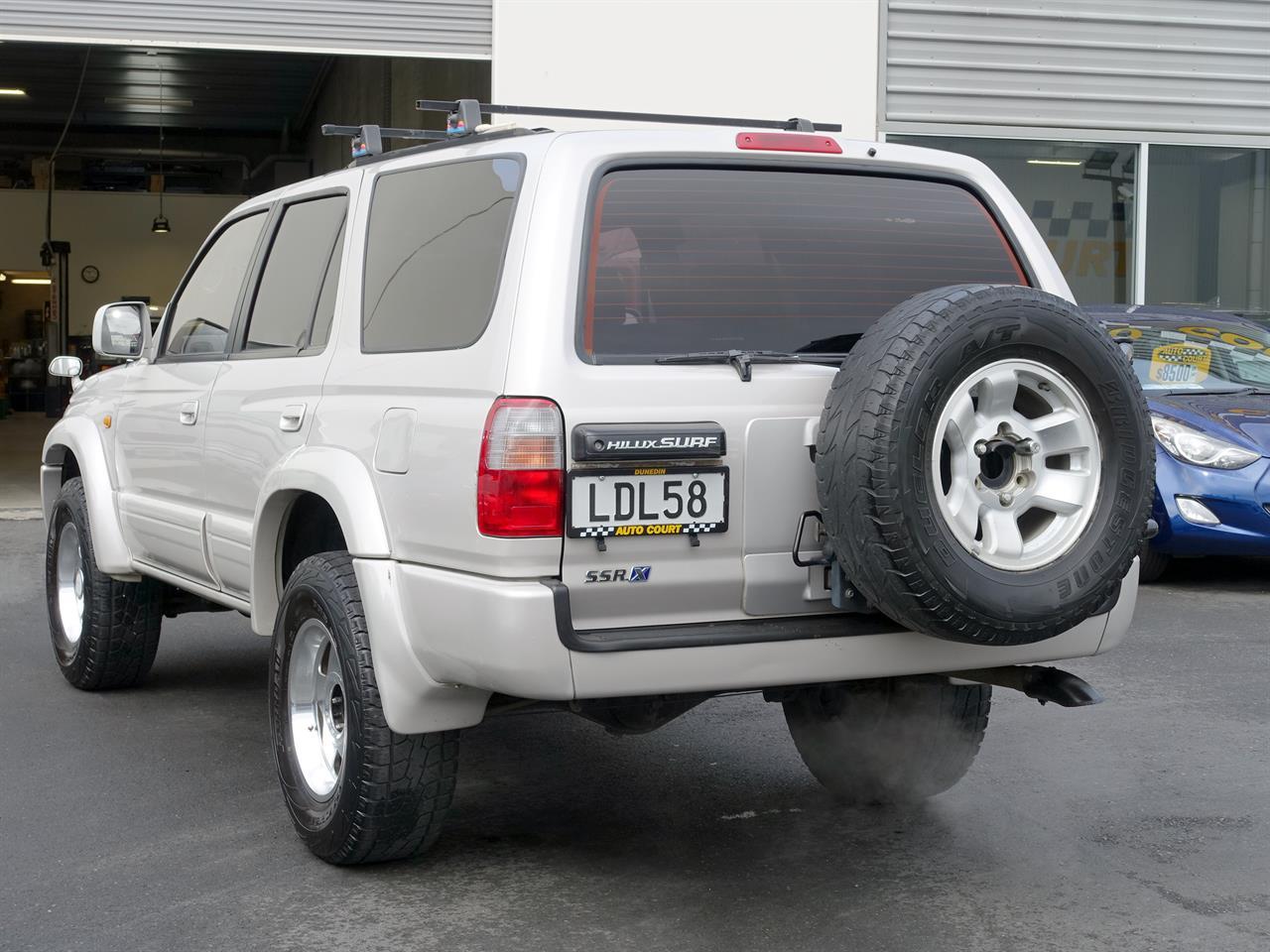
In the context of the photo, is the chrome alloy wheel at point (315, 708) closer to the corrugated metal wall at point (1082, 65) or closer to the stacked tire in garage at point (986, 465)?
the stacked tire in garage at point (986, 465)

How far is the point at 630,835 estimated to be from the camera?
170 inches

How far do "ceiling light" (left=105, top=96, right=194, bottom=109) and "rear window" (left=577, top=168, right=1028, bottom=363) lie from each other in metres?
25.0

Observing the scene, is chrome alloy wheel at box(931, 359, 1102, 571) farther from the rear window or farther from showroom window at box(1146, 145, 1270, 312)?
showroom window at box(1146, 145, 1270, 312)

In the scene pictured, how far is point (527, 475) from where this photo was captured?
3.35 metres

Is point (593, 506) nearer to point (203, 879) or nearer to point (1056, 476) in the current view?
point (1056, 476)

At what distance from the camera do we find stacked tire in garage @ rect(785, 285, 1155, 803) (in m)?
3.29

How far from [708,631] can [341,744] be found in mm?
1155

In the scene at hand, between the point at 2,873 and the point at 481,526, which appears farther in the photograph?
the point at 2,873

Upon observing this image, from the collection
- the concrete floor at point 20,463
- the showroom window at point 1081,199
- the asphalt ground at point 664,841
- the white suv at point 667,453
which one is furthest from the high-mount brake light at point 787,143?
the concrete floor at point 20,463

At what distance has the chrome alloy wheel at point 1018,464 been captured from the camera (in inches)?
135

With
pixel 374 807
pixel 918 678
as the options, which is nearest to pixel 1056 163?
pixel 918 678

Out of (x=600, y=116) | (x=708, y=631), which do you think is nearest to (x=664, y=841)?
(x=708, y=631)

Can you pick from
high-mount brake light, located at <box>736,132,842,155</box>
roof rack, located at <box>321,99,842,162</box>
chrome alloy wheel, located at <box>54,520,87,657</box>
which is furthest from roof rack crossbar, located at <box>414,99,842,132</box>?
chrome alloy wheel, located at <box>54,520,87,657</box>

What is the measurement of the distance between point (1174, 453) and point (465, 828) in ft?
17.5
